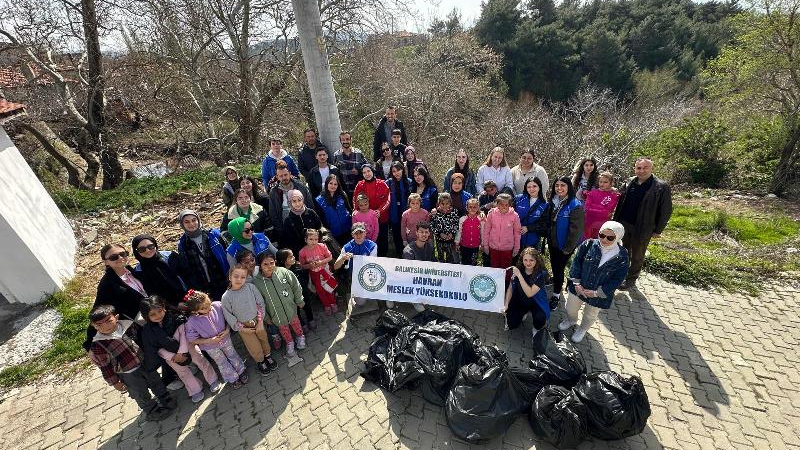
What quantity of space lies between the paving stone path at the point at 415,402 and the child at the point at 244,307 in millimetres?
635

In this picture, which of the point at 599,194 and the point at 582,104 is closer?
the point at 599,194

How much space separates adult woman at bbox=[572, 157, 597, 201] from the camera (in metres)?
5.72

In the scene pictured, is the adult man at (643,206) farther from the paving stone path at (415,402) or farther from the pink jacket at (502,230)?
the pink jacket at (502,230)

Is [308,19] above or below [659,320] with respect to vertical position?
above

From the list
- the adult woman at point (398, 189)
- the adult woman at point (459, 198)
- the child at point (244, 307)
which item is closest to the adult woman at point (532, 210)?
the adult woman at point (459, 198)

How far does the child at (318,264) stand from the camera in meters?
4.92

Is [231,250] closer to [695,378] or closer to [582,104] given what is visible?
[695,378]

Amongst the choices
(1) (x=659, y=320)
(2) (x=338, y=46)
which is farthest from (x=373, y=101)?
(1) (x=659, y=320)

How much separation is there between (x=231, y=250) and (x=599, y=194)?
518 cm

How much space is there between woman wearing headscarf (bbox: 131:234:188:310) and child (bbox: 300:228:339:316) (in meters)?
1.50

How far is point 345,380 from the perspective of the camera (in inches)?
177

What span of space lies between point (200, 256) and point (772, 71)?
17.2m

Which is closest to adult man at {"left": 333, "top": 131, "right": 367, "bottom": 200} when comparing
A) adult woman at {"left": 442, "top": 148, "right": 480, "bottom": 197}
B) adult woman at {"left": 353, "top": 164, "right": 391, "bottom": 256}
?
adult woman at {"left": 353, "top": 164, "right": 391, "bottom": 256}

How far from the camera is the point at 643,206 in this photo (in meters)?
5.33
